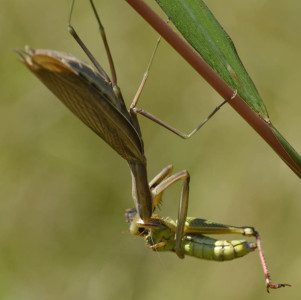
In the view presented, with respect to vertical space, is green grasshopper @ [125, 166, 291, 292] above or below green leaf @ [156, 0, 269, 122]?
below

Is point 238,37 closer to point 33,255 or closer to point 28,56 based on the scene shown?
point 33,255

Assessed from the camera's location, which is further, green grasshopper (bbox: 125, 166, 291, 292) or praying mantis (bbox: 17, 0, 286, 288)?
green grasshopper (bbox: 125, 166, 291, 292)

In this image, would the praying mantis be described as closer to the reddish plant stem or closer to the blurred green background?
the reddish plant stem

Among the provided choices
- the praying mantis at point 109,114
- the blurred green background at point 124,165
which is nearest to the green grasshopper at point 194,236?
the praying mantis at point 109,114

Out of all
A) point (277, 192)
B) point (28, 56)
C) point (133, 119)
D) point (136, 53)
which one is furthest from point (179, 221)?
point (136, 53)

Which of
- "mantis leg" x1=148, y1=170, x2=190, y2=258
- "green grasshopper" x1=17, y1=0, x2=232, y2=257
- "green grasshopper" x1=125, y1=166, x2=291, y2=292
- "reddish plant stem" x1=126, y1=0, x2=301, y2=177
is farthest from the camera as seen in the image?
"mantis leg" x1=148, y1=170, x2=190, y2=258

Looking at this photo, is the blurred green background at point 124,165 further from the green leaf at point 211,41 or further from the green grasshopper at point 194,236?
the green leaf at point 211,41

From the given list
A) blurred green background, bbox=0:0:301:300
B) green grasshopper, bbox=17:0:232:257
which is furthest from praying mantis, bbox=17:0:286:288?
blurred green background, bbox=0:0:301:300

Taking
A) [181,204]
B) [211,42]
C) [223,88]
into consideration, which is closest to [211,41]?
[211,42]
